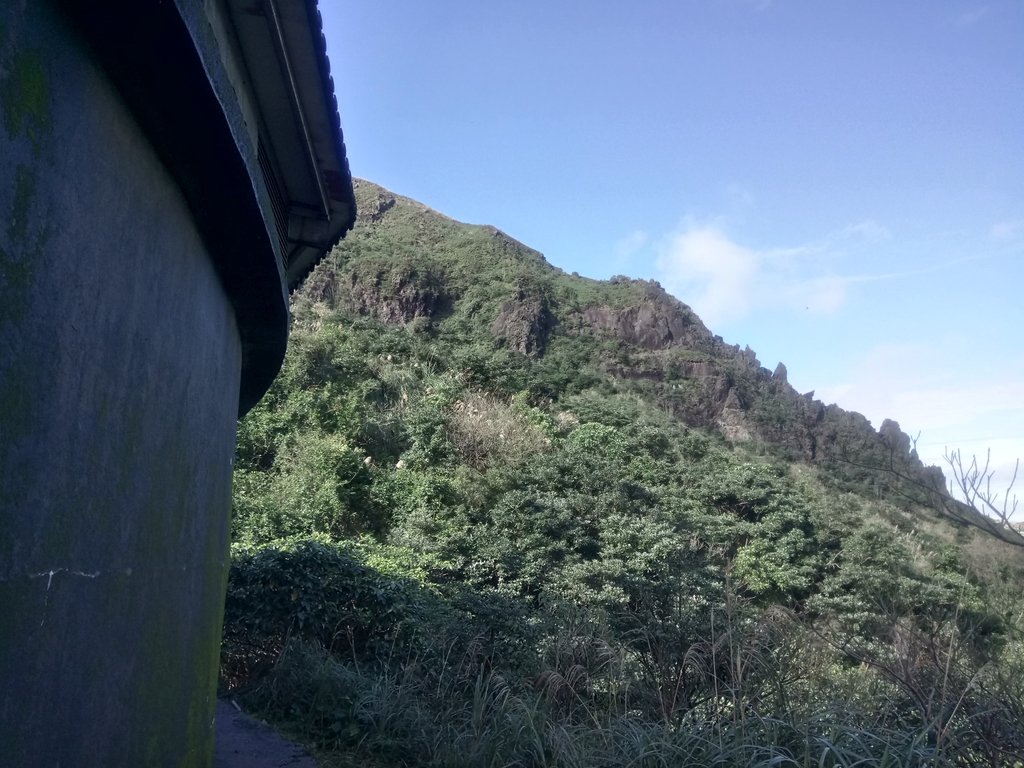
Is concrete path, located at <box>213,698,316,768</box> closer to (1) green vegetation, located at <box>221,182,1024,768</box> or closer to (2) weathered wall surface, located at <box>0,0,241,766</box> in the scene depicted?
(1) green vegetation, located at <box>221,182,1024,768</box>

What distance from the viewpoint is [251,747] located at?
265 inches

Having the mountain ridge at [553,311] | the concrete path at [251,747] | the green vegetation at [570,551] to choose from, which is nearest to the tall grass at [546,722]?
the green vegetation at [570,551]

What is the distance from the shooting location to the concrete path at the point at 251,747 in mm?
6363

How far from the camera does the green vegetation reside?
17.8ft

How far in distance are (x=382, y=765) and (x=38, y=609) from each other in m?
4.51

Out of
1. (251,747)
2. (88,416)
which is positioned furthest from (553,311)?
(88,416)

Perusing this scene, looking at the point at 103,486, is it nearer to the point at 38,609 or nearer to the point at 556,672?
the point at 38,609

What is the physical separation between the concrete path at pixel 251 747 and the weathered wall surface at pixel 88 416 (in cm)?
179

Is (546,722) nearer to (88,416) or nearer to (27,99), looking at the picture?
(88,416)

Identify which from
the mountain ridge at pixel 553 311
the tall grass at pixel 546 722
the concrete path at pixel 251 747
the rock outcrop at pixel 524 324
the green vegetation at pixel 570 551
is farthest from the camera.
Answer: the rock outcrop at pixel 524 324

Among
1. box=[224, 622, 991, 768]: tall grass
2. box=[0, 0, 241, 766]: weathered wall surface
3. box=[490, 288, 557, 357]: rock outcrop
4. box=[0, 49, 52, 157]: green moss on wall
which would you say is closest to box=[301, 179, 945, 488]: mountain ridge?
box=[490, 288, 557, 357]: rock outcrop

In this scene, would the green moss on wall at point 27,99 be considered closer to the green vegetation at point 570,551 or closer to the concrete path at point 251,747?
the green vegetation at point 570,551

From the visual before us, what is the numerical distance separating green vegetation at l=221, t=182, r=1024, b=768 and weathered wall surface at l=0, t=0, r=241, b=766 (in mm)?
2734

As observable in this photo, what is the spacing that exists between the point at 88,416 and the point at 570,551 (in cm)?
1518
